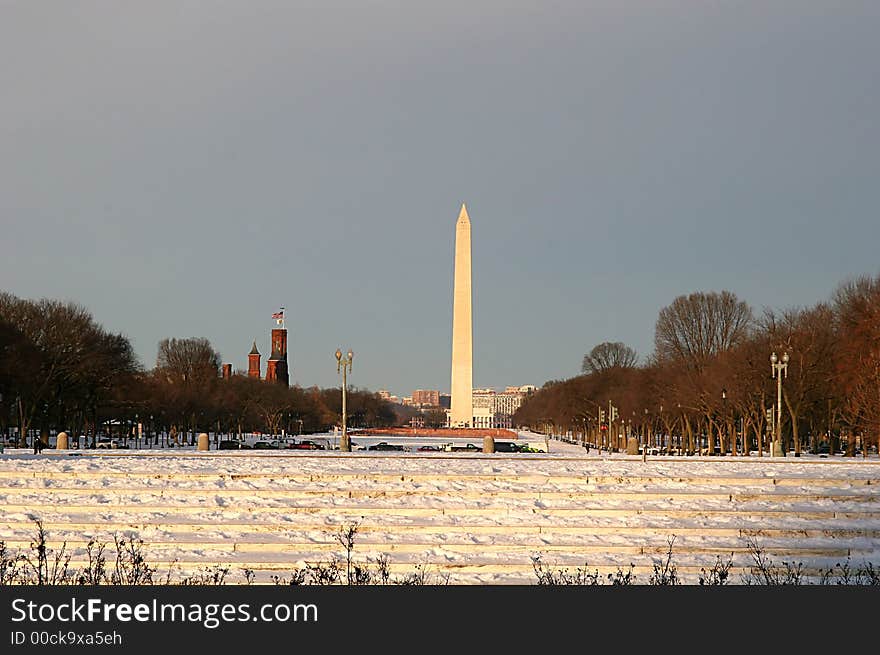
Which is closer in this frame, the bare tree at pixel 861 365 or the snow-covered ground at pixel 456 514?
the snow-covered ground at pixel 456 514

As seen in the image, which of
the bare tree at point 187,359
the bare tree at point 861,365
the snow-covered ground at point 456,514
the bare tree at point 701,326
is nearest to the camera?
the snow-covered ground at point 456,514

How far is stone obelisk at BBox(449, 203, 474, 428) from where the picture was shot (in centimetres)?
8338

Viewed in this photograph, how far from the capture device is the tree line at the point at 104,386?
6253 centimetres

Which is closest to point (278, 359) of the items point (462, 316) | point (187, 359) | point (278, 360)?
point (278, 360)

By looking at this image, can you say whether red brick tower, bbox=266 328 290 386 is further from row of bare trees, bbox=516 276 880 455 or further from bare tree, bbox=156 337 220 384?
row of bare trees, bbox=516 276 880 455

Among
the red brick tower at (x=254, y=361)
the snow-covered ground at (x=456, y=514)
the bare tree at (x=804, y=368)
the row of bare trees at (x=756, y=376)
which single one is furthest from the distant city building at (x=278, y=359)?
the snow-covered ground at (x=456, y=514)

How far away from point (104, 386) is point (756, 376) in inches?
1523

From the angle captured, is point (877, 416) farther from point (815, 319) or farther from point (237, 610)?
point (237, 610)

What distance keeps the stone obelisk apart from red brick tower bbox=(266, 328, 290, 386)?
2810 inches

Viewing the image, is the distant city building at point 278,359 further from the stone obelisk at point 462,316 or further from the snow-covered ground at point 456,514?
the snow-covered ground at point 456,514

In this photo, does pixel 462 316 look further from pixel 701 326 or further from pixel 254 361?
pixel 254 361

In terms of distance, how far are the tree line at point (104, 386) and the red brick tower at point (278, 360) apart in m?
→ 36.4

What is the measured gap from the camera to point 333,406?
164 m

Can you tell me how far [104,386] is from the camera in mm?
70062
